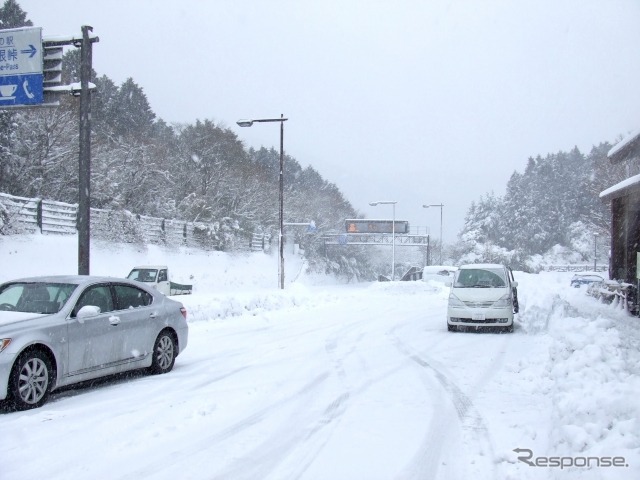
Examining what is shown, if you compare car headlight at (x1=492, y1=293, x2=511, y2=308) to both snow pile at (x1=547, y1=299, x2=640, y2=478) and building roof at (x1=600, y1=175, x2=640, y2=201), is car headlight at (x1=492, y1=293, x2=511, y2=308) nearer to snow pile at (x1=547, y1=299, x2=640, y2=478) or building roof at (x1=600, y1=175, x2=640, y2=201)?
building roof at (x1=600, y1=175, x2=640, y2=201)

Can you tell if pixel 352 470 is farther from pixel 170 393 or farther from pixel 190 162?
pixel 190 162

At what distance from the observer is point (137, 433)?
5.79 metres

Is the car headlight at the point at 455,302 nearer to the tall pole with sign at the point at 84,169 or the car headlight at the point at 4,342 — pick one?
the tall pole with sign at the point at 84,169

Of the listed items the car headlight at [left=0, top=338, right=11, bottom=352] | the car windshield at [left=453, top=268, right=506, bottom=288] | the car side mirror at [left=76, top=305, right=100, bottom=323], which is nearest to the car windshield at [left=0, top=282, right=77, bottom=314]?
the car side mirror at [left=76, top=305, right=100, bottom=323]

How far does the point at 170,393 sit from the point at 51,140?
2391 cm

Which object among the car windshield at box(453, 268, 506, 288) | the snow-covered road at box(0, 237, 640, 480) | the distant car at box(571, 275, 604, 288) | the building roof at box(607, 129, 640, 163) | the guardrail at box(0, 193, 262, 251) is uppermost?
the building roof at box(607, 129, 640, 163)

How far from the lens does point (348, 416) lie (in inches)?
256

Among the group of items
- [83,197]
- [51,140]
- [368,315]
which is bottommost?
[368,315]

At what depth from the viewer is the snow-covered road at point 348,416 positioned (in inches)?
190

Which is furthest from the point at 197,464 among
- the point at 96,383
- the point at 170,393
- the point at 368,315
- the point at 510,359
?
the point at 368,315

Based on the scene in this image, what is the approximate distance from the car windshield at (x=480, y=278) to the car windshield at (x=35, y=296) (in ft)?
34.6

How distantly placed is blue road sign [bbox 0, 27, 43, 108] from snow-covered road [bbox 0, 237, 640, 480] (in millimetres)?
7035

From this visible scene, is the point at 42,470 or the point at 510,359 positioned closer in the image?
the point at 42,470

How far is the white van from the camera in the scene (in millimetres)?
14594
